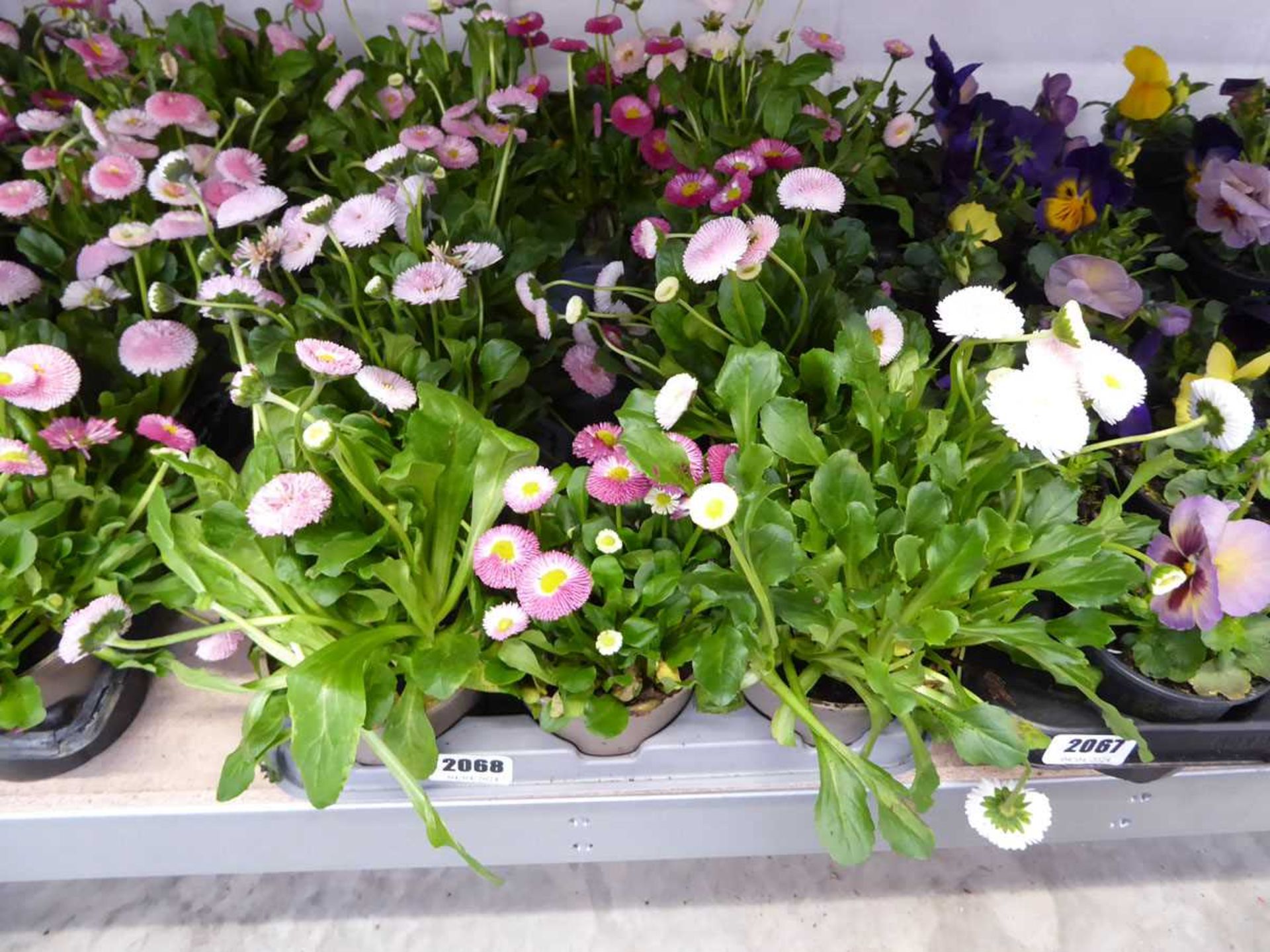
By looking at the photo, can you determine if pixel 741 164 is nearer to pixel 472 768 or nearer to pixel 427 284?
pixel 427 284

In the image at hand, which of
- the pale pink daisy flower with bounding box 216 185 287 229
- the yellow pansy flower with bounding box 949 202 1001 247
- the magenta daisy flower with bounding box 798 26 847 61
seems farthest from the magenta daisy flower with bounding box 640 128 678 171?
the pale pink daisy flower with bounding box 216 185 287 229

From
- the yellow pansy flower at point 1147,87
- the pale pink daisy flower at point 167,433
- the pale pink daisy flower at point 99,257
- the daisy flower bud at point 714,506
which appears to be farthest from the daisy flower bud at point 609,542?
the yellow pansy flower at point 1147,87

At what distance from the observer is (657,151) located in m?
1.04

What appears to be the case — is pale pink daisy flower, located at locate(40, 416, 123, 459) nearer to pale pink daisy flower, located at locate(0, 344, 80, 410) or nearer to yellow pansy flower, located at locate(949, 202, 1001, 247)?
pale pink daisy flower, located at locate(0, 344, 80, 410)

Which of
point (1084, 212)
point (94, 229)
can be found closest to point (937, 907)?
point (1084, 212)

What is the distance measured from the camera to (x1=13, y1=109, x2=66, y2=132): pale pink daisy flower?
960 millimetres

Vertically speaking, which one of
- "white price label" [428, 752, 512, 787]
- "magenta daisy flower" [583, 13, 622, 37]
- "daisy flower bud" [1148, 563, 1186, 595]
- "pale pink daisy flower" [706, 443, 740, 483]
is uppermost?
"magenta daisy flower" [583, 13, 622, 37]

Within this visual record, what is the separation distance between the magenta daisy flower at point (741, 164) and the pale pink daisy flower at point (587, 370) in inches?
9.0

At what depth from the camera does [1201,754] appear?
2.49 ft

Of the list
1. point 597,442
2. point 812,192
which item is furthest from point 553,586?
point 812,192

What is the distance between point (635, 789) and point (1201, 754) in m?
0.48

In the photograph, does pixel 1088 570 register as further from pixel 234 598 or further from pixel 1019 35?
pixel 1019 35

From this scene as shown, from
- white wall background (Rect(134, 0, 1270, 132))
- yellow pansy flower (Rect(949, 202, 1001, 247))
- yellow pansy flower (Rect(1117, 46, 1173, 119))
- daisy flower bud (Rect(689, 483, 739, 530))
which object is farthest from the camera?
white wall background (Rect(134, 0, 1270, 132))

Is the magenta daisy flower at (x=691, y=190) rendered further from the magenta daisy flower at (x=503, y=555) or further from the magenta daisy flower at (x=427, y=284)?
→ the magenta daisy flower at (x=503, y=555)
